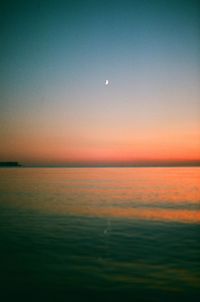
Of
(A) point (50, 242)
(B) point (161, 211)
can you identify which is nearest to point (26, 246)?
(A) point (50, 242)

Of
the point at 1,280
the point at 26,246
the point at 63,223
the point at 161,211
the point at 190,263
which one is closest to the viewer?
the point at 1,280

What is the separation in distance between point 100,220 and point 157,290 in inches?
647

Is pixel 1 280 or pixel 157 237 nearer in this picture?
pixel 1 280

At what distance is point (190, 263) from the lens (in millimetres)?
15953

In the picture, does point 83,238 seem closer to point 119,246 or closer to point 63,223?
point 119,246

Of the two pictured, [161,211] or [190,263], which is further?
[161,211]

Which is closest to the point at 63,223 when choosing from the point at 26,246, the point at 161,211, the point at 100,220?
the point at 100,220

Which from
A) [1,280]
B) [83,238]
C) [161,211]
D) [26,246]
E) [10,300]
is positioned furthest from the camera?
[161,211]

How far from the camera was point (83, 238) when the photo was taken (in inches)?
845

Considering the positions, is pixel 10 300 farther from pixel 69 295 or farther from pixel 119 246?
pixel 119 246

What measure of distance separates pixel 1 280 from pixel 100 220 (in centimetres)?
1600

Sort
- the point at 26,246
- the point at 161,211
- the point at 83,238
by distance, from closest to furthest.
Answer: the point at 26,246 < the point at 83,238 < the point at 161,211

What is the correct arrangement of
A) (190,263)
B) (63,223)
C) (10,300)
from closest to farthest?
(10,300) → (190,263) → (63,223)

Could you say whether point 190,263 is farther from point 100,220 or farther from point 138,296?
point 100,220
